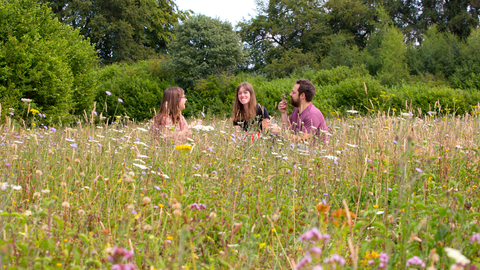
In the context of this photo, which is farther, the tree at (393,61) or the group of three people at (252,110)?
the tree at (393,61)

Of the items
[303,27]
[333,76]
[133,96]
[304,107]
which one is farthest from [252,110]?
[303,27]

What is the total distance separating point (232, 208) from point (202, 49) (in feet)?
46.1

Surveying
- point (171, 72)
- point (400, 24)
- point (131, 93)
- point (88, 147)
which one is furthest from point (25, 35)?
point (400, 24)

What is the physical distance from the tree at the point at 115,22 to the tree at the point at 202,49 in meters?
14.1

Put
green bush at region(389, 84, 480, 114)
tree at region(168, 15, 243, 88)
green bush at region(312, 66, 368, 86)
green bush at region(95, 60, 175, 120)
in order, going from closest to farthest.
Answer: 1. green bush at region(389, 84, 480, 114)
2. green bush at region(95, 60, 175, 120)
3. tree at region(168, 15, 243, 88)
4. green bush at region(312, 66, 368, 86)

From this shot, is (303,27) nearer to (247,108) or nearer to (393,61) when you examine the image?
(393,61)

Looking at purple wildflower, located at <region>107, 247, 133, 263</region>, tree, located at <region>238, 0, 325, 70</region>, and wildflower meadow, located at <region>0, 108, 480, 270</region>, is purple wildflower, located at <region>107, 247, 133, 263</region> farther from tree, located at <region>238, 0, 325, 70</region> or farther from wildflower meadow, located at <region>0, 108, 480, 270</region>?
tree, located at <region>238, 0, 325, 70</region>

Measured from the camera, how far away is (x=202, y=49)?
50.6 ft

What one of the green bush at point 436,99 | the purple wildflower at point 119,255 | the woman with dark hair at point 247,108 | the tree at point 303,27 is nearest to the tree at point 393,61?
the green bush at point 436,99

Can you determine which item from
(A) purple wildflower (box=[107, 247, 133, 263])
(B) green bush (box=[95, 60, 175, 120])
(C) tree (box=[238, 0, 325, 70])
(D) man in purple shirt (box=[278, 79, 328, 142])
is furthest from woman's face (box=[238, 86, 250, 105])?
(C) tree (box=[238, 0, 325, 70])

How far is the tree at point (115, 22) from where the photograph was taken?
91.3 ft

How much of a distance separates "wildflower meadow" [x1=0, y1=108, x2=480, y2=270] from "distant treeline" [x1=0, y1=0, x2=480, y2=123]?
803 mm

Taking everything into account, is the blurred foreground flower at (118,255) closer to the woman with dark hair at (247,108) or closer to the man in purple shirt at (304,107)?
the man in purple shirt at (304,107)

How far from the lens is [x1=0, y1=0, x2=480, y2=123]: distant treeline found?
25.6 feet
